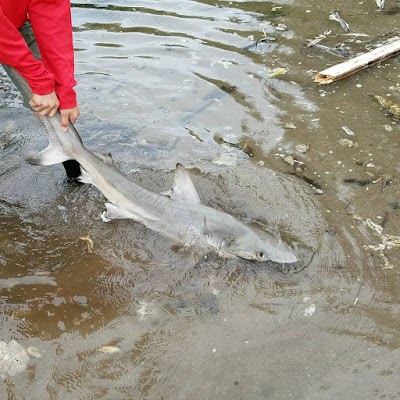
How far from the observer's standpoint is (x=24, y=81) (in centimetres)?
433

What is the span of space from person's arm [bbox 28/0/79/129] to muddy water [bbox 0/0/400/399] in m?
1.42

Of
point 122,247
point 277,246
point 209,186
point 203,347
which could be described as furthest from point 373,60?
point 203,347

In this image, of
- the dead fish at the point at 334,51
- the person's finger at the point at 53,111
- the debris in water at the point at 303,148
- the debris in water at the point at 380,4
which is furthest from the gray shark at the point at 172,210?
the debris in water at the point at 380,4

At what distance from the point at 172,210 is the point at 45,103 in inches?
59.3

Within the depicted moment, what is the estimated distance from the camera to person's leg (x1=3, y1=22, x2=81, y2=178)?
439 cm

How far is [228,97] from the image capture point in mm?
7188

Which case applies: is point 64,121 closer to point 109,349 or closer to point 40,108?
point 40,108

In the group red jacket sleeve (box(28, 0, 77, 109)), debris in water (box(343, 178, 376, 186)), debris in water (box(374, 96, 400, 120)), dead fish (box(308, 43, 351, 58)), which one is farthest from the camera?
dead fish (box(308, 43, 351, 58))

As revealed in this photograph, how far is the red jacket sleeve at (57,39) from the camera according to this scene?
4027 millimetres

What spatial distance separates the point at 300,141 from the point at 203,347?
319 cm

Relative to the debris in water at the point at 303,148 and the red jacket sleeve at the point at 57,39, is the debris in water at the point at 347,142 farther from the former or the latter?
the red jacket sleeve at the point at 57,39

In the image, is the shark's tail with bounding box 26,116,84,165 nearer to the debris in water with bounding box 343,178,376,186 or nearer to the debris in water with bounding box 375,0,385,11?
the debris in water with bounding box 343,178,376,186

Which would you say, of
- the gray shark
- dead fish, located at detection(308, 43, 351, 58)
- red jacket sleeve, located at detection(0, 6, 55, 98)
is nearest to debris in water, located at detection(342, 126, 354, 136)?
dead fish, located at detection(308, 43, 351, 58)

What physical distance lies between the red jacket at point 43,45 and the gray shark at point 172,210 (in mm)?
470
